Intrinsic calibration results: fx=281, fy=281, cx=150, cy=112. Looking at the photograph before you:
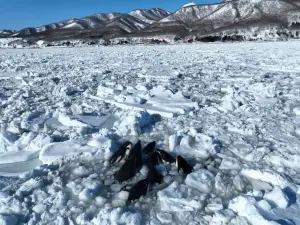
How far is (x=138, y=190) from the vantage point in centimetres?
250

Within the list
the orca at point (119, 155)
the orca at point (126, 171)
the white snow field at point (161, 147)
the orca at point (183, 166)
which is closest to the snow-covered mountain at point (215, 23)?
the white snow field at point (161, 147)

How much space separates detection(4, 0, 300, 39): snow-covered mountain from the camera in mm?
74688

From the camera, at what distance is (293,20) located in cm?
8162

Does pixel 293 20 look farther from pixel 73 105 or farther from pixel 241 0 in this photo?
pixel 73 105

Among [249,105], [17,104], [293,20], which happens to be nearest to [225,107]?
[249,105]

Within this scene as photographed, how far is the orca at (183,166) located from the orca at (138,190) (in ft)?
1.52

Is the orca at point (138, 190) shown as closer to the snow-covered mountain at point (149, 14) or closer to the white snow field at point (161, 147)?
the white snow field at point (161, 147)

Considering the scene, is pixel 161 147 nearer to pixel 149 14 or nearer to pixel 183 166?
pixel 183 166

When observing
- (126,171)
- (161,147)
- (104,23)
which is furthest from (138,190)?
(104,23)

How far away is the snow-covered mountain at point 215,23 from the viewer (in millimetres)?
74688

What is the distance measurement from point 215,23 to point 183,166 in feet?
337

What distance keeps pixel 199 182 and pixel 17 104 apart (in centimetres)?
418

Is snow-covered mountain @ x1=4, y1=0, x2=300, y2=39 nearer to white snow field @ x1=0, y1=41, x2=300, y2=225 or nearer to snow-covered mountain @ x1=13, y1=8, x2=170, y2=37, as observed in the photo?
snow-covered mountain @ x1=13, y1=8, x2=170, y2=37

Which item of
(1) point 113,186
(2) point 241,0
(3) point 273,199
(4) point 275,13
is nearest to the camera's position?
(3) point 273,199
